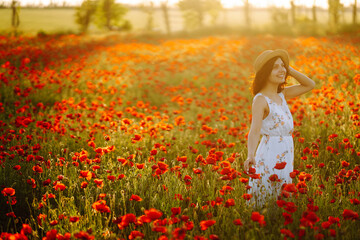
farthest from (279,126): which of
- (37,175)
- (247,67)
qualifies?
(247,67)

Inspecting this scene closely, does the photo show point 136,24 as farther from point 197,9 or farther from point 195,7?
point 197,9

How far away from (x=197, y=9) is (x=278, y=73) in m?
46.7

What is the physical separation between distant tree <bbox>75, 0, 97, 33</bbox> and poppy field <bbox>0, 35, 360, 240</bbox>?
26327 mm

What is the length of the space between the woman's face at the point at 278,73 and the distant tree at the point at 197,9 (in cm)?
4344

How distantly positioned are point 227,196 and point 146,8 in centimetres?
4988

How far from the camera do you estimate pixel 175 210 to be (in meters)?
1.85

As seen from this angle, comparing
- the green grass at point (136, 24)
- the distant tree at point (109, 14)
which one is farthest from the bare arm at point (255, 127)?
the distant tree at point (109, 14)

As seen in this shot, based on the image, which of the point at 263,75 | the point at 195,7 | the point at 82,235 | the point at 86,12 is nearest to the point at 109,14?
the point at 86,12

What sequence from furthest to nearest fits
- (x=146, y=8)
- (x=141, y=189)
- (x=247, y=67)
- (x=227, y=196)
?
(x=146, y=8) < (x=247, y=67) < (x=141, y=189) < (x=227, y=196)

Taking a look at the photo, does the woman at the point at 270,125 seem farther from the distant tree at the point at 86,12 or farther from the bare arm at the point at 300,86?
the distant tree at the point at 86,12

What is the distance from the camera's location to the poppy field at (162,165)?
209 cm

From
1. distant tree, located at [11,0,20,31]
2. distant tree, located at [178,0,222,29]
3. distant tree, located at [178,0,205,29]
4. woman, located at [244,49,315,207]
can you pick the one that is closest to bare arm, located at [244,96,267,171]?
woman, located at [244,49,315,207]

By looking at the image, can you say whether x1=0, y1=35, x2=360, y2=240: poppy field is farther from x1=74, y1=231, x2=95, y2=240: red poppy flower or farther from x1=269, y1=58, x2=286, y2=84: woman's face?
x1=269, y1=58, x2=286, y2=84: woman's face

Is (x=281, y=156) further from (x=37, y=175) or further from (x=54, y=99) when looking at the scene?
(x=54, y=99)
